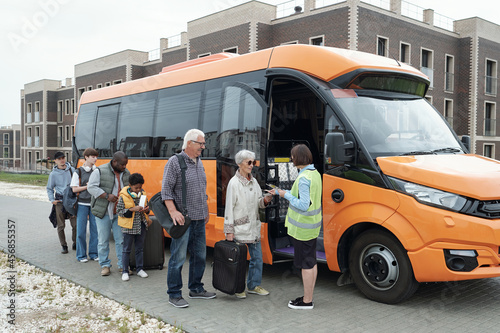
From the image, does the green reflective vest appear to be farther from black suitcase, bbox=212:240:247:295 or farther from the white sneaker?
the white sneaker

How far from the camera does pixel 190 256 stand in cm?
569

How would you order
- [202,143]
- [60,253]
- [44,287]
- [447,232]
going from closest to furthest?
[447,232], [202,143], [44,287], [60,253]

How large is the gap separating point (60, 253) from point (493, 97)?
3382cm

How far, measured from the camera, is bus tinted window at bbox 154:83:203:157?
25.3 ft

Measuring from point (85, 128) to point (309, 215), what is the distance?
283 inches

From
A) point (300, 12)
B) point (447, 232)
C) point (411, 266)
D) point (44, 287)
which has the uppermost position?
point (300, 12)

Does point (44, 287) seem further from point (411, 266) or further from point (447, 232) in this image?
point (447, 232)

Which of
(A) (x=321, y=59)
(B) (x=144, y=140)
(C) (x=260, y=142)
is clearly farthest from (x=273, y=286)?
(B) (x=144, y=140)

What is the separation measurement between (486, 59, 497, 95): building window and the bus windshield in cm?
3151

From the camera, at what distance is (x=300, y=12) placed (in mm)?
27641

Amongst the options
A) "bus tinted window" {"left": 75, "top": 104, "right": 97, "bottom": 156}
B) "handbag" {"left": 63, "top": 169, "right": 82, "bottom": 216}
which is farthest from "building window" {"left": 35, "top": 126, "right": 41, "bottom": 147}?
"handbag" {"left": 63, "top": 169, "right": 82, "bottom": 216}

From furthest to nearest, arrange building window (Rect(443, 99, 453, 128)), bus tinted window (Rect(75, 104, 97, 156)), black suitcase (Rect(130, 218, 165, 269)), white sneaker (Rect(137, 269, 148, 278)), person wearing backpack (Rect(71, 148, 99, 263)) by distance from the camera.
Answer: building window (Rect(443, 99, 453, 128)) < bus tinted window (Rect(75, 104, 97, 156)) < person wearing backpack (Rect(71, 148, 99, 263)) < black suitcase (Rect(130, 218, 165, 269)) < white sneaker (Rect(137, 269, 148, 278))

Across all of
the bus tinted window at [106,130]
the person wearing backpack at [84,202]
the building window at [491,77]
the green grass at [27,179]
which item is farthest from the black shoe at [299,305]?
the building window at [491,77]

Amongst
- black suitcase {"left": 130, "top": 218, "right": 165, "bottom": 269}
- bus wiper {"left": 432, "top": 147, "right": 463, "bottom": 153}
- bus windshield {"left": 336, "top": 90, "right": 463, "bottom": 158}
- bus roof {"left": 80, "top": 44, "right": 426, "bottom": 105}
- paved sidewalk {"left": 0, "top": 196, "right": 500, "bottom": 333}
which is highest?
bus roof {"left": 80, "top": 44, "right": 426, "bottom": 105}
